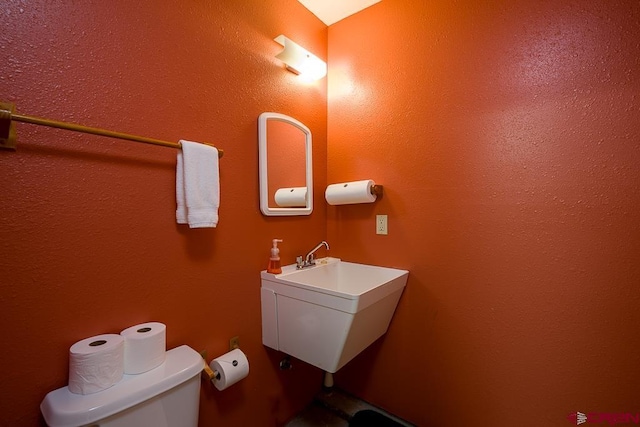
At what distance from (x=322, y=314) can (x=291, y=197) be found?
26.5 inches

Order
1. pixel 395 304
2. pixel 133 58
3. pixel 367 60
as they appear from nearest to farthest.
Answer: pixel 133 58 → pixel 395 304 → pixel 367 60

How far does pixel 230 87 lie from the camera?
4.12ft

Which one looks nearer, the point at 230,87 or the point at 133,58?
the point at 133,58

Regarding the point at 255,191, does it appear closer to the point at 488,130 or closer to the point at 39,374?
the point at 39,374

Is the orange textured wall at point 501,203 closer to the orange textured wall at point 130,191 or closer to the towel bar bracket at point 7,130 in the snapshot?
the orange textured wall at point 130,191

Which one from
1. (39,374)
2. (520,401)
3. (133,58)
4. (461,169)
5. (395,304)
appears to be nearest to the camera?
(39,374)

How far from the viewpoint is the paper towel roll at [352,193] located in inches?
59.3

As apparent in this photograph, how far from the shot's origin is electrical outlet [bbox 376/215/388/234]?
1.57m

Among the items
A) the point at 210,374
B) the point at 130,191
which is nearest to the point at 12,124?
the point at 130,191

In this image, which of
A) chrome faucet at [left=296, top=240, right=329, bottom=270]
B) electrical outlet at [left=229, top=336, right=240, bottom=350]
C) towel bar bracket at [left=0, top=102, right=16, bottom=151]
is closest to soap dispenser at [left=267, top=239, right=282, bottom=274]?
chrome faucet at [left=296, top=240, right=329, bottom=270]

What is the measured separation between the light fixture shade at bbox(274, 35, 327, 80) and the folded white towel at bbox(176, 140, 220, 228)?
0.72m

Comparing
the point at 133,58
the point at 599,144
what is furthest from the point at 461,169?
the point at 133,58

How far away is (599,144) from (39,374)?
200cm

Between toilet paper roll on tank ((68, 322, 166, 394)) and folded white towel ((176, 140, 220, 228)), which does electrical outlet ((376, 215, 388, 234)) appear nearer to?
folded white towel ((176, 140, 220, 228))
